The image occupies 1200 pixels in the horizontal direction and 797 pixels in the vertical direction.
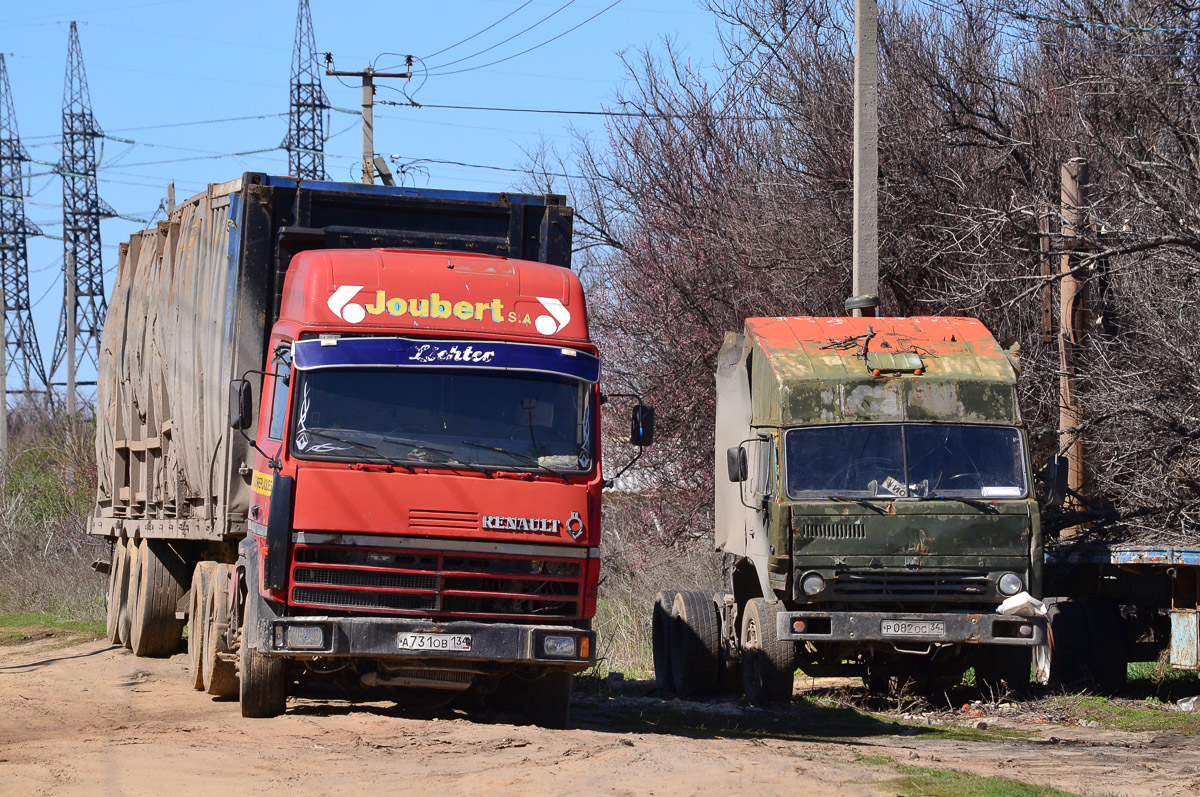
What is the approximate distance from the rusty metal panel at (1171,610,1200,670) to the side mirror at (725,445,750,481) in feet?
12.5

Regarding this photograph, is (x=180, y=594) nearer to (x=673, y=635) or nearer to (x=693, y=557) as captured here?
(x=673, y=635)

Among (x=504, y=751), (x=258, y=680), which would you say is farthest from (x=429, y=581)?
(x=258, y=680)

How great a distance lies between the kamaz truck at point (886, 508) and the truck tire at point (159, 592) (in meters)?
6.02

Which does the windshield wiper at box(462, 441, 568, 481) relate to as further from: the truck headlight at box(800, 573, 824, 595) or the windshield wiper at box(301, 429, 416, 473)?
the truck headlight at box(800, 573, 824, 595)

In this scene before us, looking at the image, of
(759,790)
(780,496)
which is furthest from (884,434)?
(759,790)

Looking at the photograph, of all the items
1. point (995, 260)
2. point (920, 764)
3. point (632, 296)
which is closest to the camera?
point (920, 764)

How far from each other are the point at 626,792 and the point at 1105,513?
7.98m

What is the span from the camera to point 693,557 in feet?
75.7

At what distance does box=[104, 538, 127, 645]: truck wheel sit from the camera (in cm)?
1716

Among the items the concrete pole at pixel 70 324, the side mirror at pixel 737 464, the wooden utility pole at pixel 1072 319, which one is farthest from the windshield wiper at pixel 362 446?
the concrete pole at pixel 70 324

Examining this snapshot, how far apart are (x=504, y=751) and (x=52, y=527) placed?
20987 millimetres

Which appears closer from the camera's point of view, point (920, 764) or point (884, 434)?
point (920, 764)

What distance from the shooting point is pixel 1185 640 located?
40.2ft

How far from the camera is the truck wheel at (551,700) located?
427 inches
